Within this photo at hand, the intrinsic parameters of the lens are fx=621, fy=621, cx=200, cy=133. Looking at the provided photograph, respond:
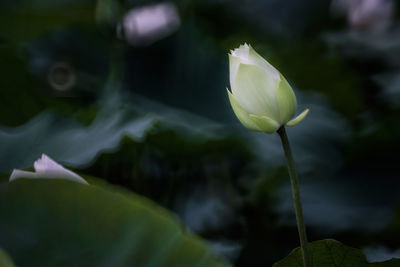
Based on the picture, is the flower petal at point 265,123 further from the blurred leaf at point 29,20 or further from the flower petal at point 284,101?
the blurred leaf at point 29,20

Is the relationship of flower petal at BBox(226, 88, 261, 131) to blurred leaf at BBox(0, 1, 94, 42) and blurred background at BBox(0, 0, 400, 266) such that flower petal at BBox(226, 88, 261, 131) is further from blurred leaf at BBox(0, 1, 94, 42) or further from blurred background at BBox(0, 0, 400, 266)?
blurred leaf at BBox(0, 1, 94, 42)

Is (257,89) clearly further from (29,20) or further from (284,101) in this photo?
(29,20)

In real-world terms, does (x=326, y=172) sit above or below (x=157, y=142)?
above

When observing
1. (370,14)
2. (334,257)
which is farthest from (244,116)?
(370,14)

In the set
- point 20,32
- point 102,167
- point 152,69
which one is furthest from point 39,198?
point 20,32

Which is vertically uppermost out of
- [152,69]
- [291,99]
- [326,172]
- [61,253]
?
[152,69]

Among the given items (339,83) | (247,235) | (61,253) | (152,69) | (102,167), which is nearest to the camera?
(61,253)

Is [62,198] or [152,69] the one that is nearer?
[62,198]

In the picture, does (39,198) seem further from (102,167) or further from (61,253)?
(102,167)
